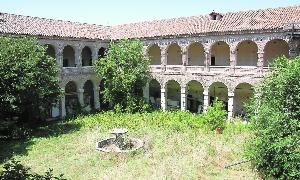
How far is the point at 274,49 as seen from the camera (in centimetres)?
2716

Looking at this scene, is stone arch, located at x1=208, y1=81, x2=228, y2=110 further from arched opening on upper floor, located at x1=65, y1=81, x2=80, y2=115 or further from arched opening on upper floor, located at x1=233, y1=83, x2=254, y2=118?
arched opening on upper floor, located at x1=65, y1=81, x2=80, y2=115

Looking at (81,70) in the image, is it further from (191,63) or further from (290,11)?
(290,11)

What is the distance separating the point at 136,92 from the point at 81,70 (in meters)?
5.56

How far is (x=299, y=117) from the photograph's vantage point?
14789mm

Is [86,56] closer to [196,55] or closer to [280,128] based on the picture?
[196,55]

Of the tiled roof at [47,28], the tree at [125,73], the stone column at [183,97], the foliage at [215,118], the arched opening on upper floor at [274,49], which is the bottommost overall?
the foliage at [215,118]

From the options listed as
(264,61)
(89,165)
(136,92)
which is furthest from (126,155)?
(264,61)

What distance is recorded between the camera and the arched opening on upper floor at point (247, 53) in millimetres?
27812

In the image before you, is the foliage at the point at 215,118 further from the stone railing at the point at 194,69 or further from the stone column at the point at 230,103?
the stone railing at the point at 194,69

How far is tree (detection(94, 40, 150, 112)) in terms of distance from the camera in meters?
29.1

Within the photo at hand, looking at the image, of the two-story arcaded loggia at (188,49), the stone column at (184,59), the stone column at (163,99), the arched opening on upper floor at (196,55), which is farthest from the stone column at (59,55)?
the arched opening on upper floor at (196,55)

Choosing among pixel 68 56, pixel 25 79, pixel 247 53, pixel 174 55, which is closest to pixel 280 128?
pixel 247 53

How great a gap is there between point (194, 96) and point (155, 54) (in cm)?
576

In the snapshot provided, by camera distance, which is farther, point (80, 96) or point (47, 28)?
point (80, 96)
